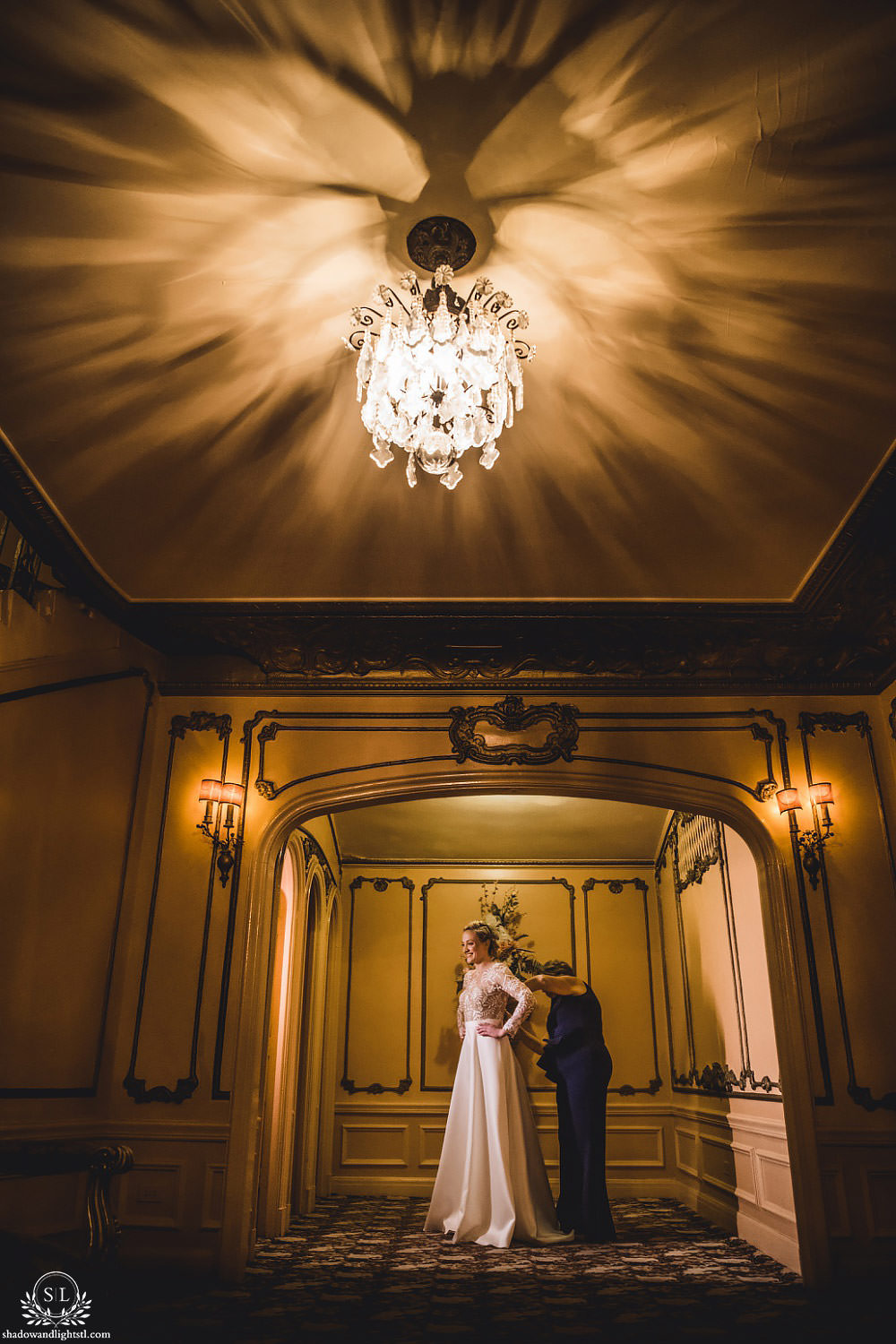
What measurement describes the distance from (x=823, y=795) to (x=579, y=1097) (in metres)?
2.57

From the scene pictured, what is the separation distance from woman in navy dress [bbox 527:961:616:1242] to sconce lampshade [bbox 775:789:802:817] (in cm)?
197

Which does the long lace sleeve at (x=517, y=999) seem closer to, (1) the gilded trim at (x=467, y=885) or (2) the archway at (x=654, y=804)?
(2) the archway at (x=654, y=804)

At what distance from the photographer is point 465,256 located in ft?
11.0

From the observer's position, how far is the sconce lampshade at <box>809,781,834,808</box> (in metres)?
5.43

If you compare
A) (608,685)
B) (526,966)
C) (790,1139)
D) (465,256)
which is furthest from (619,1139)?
(465,256)

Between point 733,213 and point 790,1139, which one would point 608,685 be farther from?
point 733,213

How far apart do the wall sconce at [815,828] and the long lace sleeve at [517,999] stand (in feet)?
6.68

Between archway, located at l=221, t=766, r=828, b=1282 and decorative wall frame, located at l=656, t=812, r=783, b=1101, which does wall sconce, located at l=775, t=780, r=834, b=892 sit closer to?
archway, located at l=221, t=766, r=828, b=1282

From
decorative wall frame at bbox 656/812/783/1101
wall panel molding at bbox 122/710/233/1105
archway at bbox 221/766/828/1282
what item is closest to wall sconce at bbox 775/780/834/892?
archway at bbox 221/766/828/1282

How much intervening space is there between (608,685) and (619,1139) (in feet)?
15.7

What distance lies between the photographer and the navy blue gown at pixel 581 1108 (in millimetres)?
5727

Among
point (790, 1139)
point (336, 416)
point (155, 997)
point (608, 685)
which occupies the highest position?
point (336, 416)

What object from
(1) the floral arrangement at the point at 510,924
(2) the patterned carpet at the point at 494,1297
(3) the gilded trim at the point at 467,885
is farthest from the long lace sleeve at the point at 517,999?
(3) the gilded trim at the point at 467,885

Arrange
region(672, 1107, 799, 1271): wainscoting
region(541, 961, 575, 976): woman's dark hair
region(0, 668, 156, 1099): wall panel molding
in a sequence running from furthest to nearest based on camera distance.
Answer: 1. region(541, 961, 575, 976): woman's dark hair
2. region(672, 1107, 799, 1271): wainscoting
3. region(0, 668, 156, 1099): wall panel molding
